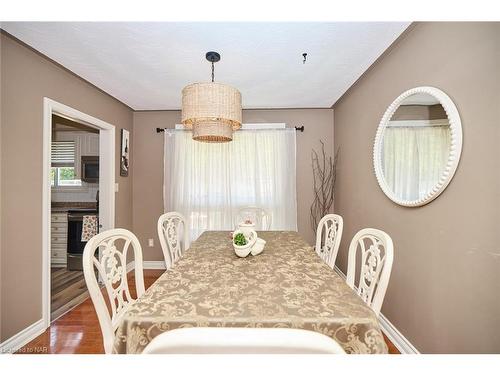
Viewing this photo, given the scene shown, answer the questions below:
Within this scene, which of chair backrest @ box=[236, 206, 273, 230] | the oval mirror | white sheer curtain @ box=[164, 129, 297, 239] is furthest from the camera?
white sheer curtain @ box=[164, 129, 297, 239]

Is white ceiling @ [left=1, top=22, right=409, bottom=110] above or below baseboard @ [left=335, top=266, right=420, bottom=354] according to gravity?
above

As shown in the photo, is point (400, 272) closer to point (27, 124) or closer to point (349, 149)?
point (349, 149)

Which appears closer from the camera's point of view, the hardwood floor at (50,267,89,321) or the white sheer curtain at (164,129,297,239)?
the hardwood floor at (50,267,89,321)

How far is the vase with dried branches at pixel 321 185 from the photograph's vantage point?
141 inches

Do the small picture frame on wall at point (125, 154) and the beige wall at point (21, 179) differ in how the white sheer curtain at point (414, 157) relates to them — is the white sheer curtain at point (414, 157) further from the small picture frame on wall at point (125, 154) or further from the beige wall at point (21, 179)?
the small picture frame on wall at point (125, 154)

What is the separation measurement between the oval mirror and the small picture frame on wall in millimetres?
3194

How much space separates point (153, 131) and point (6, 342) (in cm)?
283

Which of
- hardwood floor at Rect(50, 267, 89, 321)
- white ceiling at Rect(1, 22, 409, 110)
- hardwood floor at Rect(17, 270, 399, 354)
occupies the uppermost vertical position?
white ceiling at Rect(1, 22, 409, 110)

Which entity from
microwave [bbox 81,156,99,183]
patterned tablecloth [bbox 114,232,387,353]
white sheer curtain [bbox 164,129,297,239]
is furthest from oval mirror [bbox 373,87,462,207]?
microwave [bbox 81,156,99,183]

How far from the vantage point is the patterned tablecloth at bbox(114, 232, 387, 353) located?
0.84 meters

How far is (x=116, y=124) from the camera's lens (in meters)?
3.27

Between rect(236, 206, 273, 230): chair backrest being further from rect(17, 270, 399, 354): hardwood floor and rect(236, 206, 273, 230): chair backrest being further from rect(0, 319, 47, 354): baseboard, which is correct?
rect(0, 319, 47, 354): baseboard
